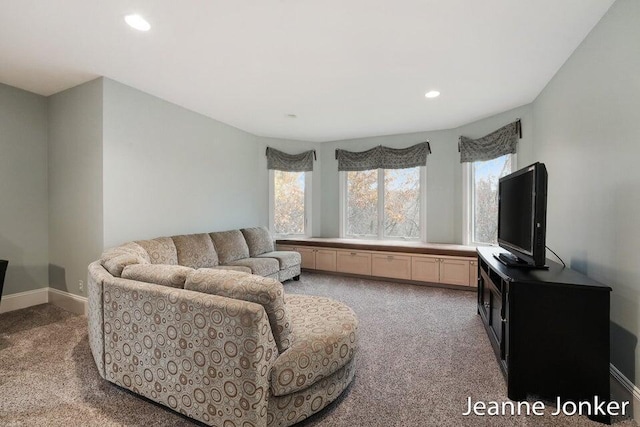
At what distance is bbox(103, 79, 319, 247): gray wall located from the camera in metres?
3.05

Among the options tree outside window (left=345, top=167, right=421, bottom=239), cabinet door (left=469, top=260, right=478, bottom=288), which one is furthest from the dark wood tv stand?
tree outside window (left=345, top=167, right=421, bottom=239)

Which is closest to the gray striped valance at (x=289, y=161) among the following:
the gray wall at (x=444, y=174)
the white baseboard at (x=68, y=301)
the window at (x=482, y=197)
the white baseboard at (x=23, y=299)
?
the gray wall at (x=444, y=174)

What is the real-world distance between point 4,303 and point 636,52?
235 inches

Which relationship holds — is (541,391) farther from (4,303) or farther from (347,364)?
(4,303)

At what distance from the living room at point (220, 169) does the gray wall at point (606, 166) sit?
0.01m

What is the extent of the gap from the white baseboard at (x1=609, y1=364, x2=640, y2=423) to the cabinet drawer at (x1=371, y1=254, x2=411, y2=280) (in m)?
2.73

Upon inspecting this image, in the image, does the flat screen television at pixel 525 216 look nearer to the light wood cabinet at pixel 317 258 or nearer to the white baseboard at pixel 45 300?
the light wood cabinet at pixel 317 258

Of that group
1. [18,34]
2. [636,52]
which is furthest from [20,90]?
[636,52]

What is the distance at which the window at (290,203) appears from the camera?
5578 mm

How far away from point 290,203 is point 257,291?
4253mm

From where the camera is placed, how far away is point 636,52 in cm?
170

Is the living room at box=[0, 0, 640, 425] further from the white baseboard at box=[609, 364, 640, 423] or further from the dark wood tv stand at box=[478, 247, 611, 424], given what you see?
the dark wood tv stand at box=[478, 247, 611, 424]

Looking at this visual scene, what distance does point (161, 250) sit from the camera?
323 cm

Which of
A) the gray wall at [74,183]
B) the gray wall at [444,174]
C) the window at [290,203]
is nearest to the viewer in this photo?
the gray wall at [74,183]
